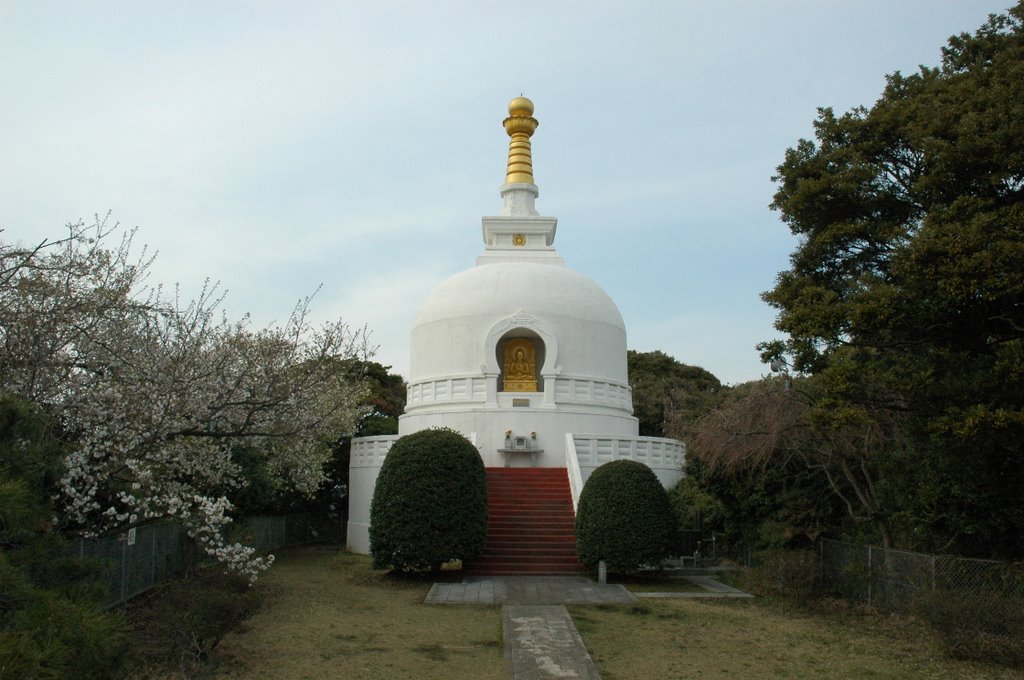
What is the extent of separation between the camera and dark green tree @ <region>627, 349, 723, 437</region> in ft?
127

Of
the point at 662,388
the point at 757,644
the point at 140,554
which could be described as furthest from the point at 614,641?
the point at 662,388

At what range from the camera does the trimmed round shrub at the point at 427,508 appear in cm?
1638

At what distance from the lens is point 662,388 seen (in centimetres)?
4238

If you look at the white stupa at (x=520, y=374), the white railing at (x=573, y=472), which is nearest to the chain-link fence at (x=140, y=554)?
the white stupa at (x=520, y=374)

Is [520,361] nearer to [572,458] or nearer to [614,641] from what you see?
[572,458]

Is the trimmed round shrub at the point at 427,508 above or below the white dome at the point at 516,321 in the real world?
below

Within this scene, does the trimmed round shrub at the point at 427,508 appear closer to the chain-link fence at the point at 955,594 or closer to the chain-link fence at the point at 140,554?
the chain-link fence at the point at 140,554

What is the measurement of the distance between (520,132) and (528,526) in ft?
56.3

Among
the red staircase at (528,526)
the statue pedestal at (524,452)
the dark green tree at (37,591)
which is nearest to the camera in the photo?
the dark green tree at (37,591)

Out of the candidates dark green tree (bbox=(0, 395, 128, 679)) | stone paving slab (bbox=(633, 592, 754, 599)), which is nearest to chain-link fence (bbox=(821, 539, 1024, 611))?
stone paving slab (bbox=(633, 592, 754, 599))

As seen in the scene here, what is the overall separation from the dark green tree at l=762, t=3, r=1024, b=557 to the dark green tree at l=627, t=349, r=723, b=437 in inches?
755

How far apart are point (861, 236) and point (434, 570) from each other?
33.5 ft

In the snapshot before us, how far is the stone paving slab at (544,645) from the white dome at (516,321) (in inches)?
510

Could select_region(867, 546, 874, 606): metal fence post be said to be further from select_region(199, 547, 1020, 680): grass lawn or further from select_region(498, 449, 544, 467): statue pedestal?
select_region(498, 449, 544, 467): statue pedestal
